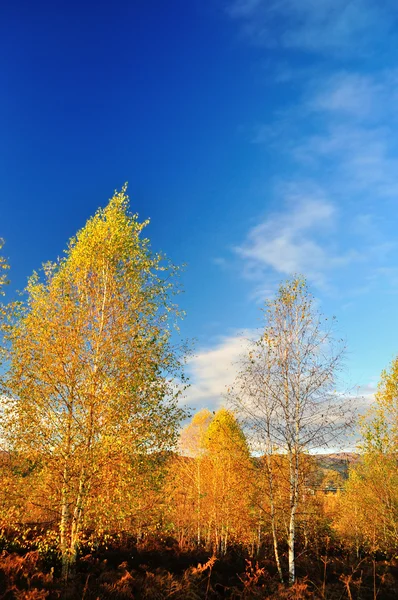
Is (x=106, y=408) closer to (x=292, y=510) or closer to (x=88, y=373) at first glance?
(x=88, y=373)

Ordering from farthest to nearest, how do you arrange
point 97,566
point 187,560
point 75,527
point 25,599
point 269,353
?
point 187,560 < point 269,353 < point 97,566 < point 75,527 < point 25,599

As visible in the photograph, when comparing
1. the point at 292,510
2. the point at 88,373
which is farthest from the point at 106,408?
the point at 292,510

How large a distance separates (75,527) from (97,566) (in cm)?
429

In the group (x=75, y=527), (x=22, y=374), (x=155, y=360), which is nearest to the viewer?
(x=75, y=527)

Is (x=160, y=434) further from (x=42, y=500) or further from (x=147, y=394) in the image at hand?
(x=42, y=500)

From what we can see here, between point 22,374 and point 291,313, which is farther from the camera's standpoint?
point 291,313

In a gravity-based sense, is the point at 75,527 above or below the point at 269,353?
below

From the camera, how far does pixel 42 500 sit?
9.48 m

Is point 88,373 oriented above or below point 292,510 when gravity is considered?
above

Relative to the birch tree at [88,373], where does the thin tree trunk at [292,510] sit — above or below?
below

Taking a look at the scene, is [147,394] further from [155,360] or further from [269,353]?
[269,353]

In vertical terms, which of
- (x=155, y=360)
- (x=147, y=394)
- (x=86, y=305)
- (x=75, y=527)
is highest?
(x=86, y=305)

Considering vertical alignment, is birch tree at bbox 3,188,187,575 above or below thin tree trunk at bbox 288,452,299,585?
above

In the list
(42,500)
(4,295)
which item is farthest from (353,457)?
(4,295)
